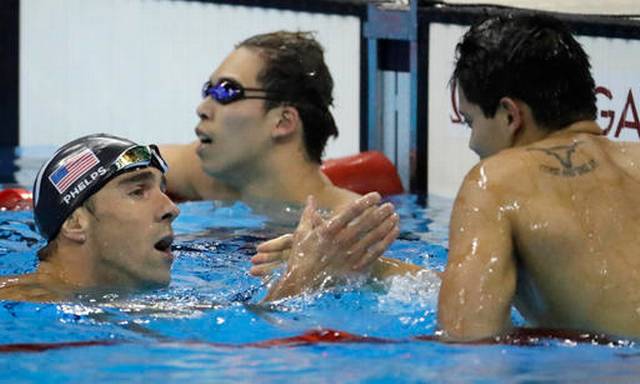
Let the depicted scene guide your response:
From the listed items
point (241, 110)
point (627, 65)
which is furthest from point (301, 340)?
point (627, 65)

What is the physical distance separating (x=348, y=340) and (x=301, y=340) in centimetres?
11

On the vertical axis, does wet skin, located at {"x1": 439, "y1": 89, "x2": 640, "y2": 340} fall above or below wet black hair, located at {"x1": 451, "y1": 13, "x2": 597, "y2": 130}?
below

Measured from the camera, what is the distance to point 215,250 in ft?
16.5

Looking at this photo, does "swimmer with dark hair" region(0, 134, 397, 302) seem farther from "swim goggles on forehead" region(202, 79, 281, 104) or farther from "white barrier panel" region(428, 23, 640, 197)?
"white barrier panel" region(428, 23, 640, 197)

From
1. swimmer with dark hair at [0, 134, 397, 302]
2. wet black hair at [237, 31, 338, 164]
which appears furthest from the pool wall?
swimmer with dark hair at [0, 134, 397, 302]

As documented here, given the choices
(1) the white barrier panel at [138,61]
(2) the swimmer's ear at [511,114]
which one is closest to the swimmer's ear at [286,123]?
(1) the white barrier panel at [138,61]

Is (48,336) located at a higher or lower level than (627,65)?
lower

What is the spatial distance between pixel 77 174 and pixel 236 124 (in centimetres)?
158

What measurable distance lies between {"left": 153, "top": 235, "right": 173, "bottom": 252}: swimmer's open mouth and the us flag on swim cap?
28 centimetres

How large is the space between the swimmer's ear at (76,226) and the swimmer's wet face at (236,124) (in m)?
1.55

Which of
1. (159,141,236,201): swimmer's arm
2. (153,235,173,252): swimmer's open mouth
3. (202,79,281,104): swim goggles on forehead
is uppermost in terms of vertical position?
(202,79,281,104): swim goggles on forehead

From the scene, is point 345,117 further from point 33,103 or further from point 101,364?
point 101,364

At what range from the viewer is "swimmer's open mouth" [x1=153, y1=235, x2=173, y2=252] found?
13.1 feet

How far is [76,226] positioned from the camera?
3.98 m
